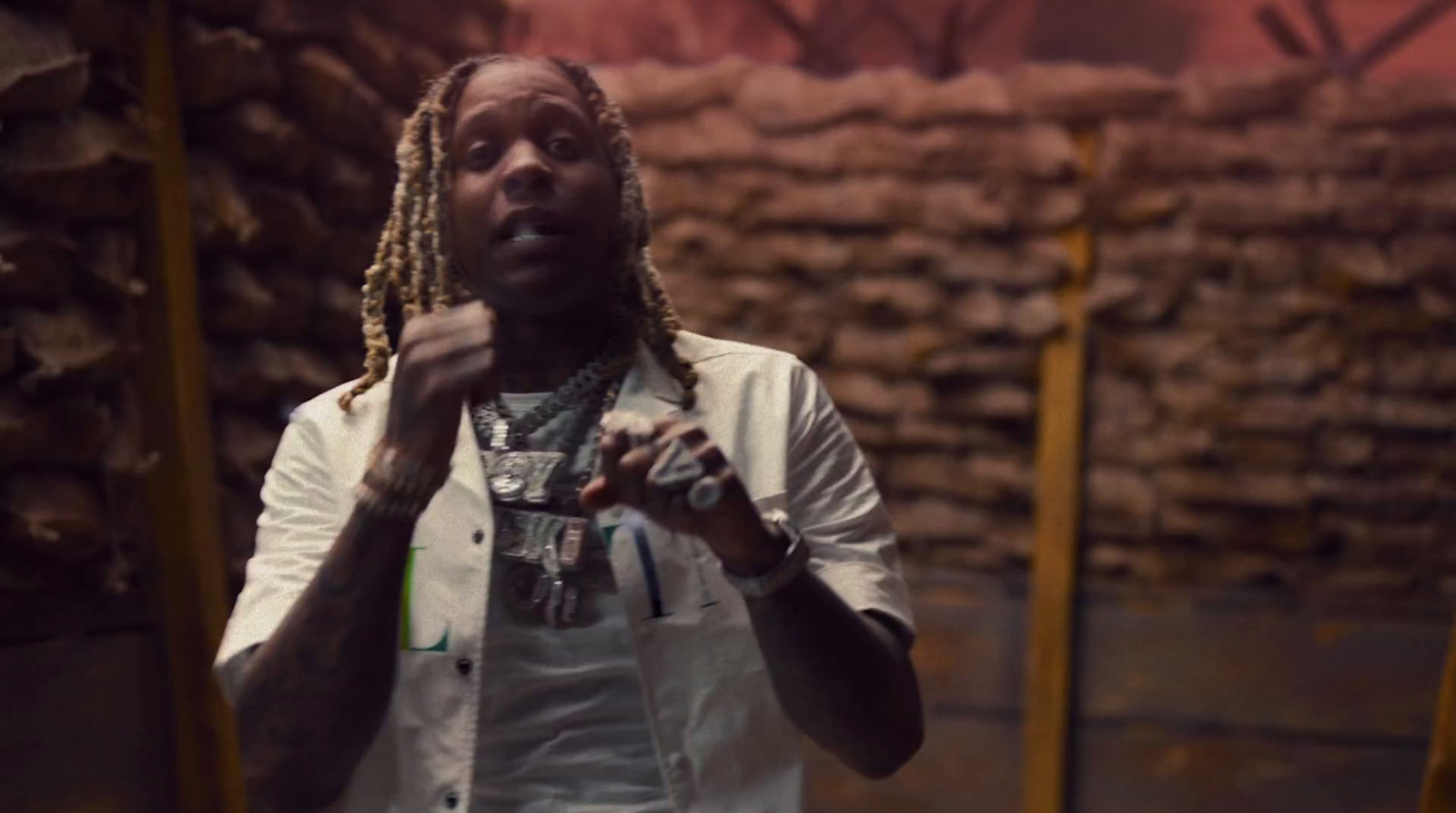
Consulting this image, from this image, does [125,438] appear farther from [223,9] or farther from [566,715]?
[566,715]

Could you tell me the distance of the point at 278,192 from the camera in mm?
1677

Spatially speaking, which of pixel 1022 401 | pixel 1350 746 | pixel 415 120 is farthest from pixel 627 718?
pixel 1350 746

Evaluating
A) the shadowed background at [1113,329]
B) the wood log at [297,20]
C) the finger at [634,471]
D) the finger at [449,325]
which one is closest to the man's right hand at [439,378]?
the finger at [449,325]

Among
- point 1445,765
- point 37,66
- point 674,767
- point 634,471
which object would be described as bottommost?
point 1445,765

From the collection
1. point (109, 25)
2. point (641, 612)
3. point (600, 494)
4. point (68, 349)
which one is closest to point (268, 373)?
point (68, 349)

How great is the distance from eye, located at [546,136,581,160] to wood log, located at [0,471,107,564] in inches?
25.6

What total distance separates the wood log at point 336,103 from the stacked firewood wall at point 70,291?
22cm

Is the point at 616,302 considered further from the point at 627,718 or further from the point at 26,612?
the point at 26,612

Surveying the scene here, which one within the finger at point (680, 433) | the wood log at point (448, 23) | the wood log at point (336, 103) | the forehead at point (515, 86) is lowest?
the finger at point (680, 433)

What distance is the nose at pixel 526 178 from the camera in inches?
39.2

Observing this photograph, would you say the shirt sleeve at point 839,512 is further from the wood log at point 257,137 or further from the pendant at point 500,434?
the wood log at point 257,137

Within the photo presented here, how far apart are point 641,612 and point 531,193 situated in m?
0.28

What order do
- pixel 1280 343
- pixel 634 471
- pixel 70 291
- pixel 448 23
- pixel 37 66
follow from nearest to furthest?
pixel 634 471, pixel 37 66, pixel 70 291, pixel 448 23, pixel 1280 343

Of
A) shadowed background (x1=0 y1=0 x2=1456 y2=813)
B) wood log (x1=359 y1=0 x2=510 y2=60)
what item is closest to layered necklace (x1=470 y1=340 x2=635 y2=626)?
wood log (x1=359 y1=0 x2=510 y2=60)
